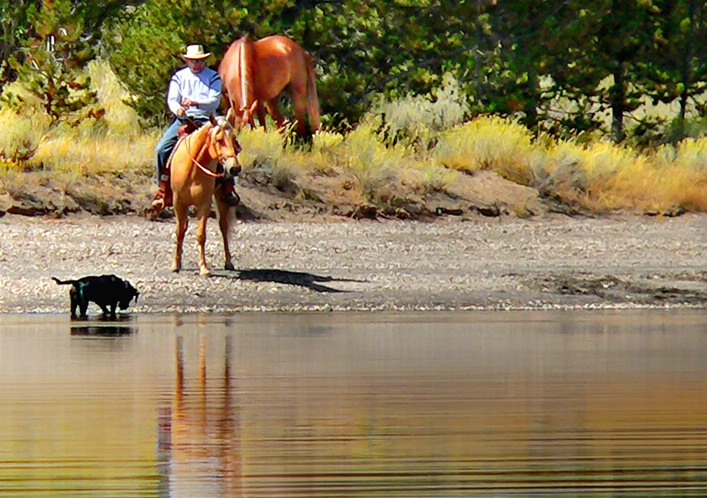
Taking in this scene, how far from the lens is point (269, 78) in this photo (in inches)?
1090

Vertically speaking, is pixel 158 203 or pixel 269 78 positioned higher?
pixel 269 78

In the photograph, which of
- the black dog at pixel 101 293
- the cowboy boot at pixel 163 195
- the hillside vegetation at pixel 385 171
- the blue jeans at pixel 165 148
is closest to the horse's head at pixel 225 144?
the blue jeans at pixel 165 148

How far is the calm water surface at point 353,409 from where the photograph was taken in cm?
815

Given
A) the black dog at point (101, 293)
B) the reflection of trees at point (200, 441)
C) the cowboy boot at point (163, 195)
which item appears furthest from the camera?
the cowboy boot at point (163, 195)

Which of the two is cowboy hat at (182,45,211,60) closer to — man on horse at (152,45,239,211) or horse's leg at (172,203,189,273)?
man on horse at (152,45,239,211)

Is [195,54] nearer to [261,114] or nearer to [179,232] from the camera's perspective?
[179,232]

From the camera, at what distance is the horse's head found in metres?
20.3

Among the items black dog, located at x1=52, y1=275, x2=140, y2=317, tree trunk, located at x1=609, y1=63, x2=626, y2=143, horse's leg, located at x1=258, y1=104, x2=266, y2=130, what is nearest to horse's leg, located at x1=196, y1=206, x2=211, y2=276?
black dog, located at x1=52, y1=275, x2=140, y2=317

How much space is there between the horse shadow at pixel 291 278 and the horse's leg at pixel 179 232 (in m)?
0.55

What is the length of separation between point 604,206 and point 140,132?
7.56 m

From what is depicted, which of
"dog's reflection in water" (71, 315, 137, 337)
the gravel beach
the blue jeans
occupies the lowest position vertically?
the gravel beach

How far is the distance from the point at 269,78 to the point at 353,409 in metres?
17.3

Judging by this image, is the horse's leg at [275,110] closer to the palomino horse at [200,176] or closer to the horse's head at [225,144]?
the palomino horse at [200,176]

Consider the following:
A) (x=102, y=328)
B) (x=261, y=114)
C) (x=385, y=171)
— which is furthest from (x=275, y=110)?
(x=102, y=328)
